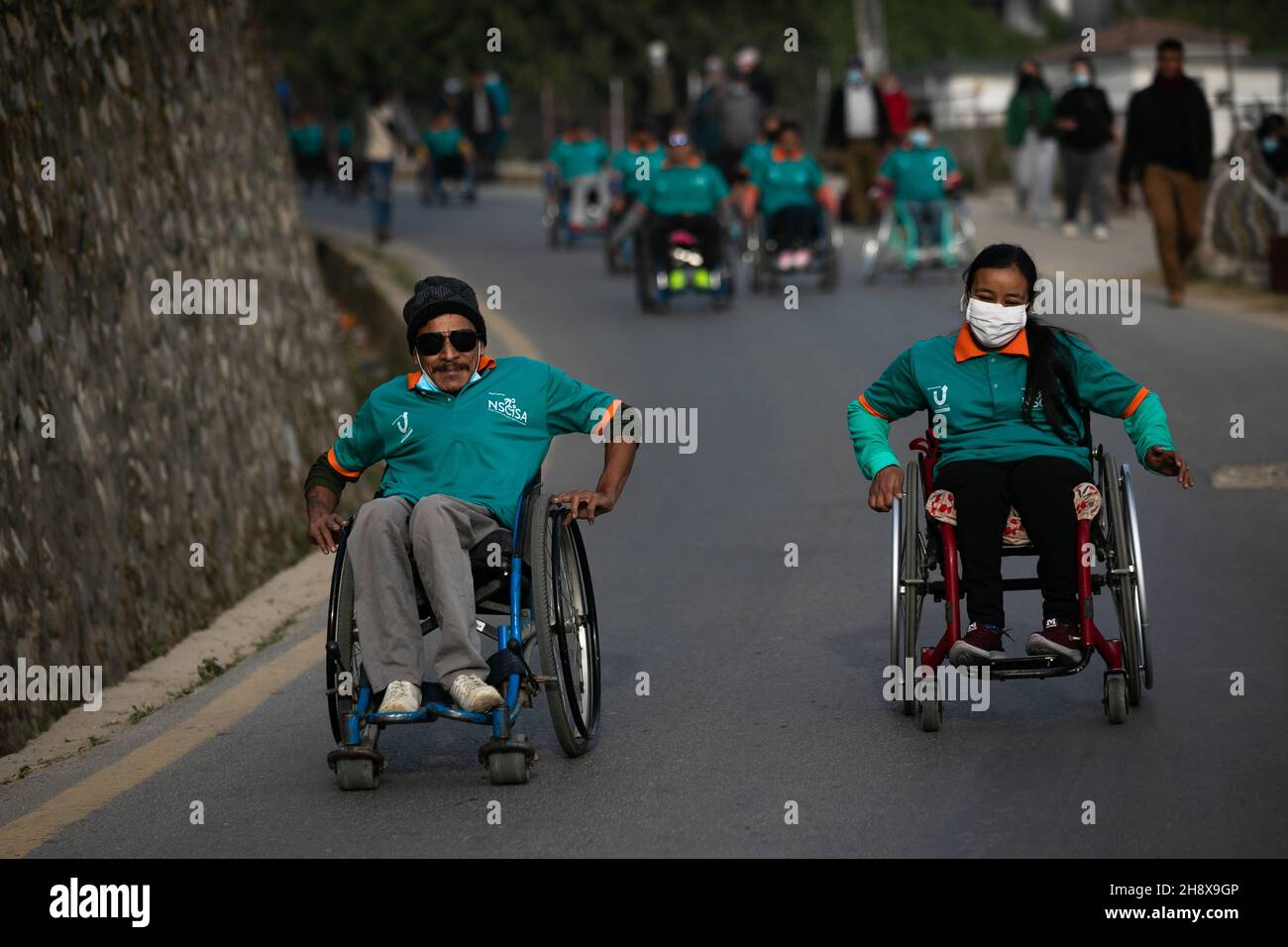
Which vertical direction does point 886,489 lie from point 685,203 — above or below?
below

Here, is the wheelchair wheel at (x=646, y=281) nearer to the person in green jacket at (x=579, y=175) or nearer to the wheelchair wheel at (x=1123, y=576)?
the person in green jacket at (x=579, y=175)

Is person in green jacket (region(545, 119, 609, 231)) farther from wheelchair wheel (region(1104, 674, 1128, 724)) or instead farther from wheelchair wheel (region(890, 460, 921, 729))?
wheelchair wheel (region(1104, 674, 1128, 724))

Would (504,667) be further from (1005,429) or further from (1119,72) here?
(1119,72)

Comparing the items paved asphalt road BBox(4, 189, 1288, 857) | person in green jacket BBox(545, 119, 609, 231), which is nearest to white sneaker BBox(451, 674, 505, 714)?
paved asphalt road BBox(4, 189, 1288, 857)

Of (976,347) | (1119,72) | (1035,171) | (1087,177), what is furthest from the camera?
(1119,72)

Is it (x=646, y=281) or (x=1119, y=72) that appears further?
(x=1119, y=72)

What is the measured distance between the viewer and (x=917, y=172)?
21016 mm

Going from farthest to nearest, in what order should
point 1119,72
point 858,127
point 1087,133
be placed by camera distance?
1. point 1119,72
2. point 858,127
3. point 1087,133

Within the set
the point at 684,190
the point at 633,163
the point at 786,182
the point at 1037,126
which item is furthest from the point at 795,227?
the point at 1037,126

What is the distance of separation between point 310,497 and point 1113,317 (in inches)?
488

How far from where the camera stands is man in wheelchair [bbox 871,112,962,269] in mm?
20922

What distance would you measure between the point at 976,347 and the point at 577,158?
21359 millimetres
